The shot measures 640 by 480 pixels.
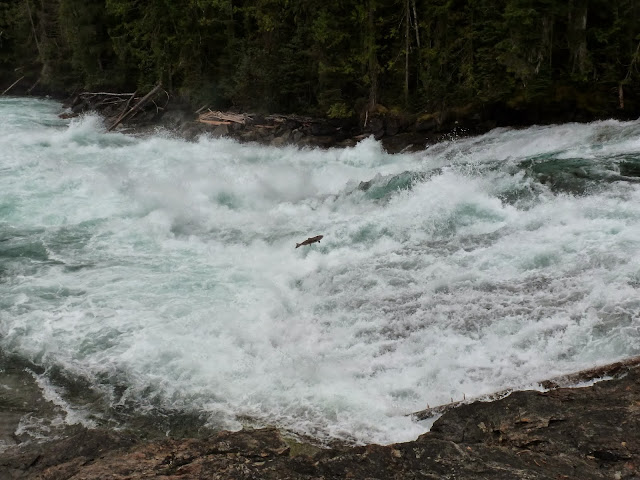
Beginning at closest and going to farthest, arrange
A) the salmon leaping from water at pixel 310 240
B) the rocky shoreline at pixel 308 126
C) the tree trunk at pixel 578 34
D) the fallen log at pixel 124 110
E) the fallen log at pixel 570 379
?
the fallen log at pixel 570 379, the salmon leaping from water at pixel 310 240, the tree trunk at pixel 578 34, the rocky shoreline at pixel 308 126, the fallen log at pixel 124 110

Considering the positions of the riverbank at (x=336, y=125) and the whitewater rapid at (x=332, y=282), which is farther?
the riverbank at (x=336, y=125)

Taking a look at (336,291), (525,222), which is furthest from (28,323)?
(525,222)

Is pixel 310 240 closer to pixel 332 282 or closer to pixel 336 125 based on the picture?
pixel 332 282

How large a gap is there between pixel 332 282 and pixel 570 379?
3770 mm

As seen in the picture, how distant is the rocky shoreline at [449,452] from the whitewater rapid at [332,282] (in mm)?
1111

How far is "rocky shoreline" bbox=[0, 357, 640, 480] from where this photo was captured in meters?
3.65

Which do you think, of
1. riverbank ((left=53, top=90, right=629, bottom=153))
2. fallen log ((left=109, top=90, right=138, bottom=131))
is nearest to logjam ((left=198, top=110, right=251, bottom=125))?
riverbank ((left=53, top=90, right=629, bottom=153))

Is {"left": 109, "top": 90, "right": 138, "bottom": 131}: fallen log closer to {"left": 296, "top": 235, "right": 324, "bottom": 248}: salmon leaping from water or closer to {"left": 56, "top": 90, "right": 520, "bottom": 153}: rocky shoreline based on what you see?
{"left": 56, "top": 90, "right": 520, "bottom": 153}: rocky shoreline

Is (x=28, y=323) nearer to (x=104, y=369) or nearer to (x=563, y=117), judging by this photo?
(x=104, y=369)

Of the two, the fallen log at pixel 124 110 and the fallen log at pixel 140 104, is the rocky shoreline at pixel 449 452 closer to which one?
the fallen log at pixel 124 110

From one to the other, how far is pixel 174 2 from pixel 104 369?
21517 mm

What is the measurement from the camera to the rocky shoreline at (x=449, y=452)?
3646 millimetres

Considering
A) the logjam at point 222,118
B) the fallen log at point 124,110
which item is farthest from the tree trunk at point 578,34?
the fallen log at point 124,110

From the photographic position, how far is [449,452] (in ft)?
12.6
